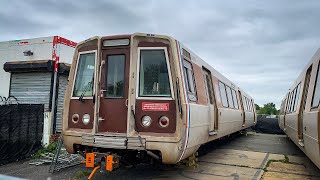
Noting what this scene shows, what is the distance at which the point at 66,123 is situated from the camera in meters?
6.55

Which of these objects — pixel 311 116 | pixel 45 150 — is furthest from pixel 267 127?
pixel 311 116

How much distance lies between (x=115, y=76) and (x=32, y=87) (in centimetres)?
565

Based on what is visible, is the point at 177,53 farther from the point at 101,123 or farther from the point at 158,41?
the point at 101,123

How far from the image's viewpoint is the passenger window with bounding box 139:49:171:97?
6.00 meters

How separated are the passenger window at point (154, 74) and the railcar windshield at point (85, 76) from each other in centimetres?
115

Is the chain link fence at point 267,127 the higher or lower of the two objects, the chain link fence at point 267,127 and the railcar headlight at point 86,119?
the lower

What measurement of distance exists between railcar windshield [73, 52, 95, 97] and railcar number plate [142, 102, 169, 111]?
1.27 meters

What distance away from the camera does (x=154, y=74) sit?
610 centimetres

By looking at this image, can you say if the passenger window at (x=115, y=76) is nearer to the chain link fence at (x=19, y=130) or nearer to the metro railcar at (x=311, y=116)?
the chain link fence at (x=19, y=130)

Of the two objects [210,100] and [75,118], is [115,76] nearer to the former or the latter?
[75,118]

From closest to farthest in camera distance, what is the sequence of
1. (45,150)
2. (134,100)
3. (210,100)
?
(134,100) < (210,100) < (45,150)

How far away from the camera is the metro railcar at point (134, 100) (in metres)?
5.70

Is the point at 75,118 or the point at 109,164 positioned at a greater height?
the point at 75,118

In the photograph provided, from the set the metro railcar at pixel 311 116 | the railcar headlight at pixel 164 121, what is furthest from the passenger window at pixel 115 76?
the metro railcar at pixel 311 116
